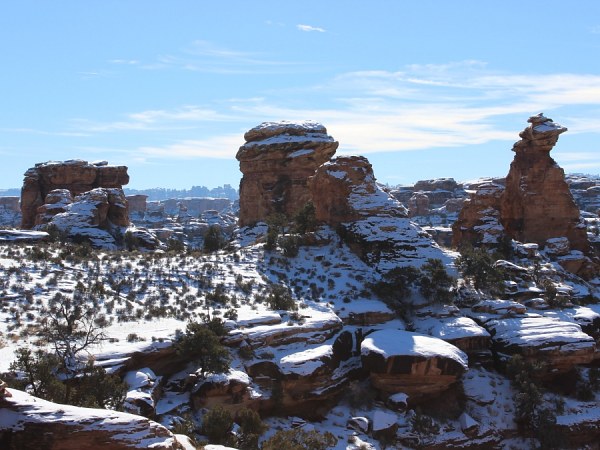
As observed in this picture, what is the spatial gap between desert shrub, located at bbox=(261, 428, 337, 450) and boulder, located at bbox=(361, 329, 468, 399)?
4.68 m

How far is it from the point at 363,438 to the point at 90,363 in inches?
464

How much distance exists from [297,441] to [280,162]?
39698 millimetres

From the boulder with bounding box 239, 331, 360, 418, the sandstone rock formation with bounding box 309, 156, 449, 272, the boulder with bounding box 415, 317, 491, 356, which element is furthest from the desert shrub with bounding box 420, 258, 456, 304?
the boulder with bounding box 239, 331, 360, 418

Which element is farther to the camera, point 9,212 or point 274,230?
point 9,212

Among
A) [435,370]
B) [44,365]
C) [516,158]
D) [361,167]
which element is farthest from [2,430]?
[516,158]

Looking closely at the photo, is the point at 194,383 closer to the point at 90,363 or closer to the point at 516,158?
the point at 90,363

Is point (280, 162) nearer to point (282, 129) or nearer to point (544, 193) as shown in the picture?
point (282, 129)

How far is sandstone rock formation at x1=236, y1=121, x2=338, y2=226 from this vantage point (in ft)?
188

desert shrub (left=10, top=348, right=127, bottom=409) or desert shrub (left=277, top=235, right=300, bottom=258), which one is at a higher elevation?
desert shrub (left=277, top=235, right=300, bottom=258)

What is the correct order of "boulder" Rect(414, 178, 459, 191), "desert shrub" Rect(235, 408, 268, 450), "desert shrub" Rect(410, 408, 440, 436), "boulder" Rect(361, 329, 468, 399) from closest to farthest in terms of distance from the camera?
"desert shrub" Rect(235, 408, 268, 450)
"desert shrub" Rect(410, 408, 440, 436)
"boulder" Rect(361, 329, 468, 399)
"boulder" Rect(414, 178, 459, 191)

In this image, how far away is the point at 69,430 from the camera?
1240 centimetres

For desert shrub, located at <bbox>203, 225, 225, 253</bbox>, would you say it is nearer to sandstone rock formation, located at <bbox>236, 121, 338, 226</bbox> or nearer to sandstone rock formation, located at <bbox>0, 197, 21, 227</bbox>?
sandstone rock formation, located at <bbox>236, 121, 338, 226</bbox>

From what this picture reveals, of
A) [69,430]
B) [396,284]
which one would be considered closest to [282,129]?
[396,284]

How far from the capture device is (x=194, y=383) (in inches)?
949
